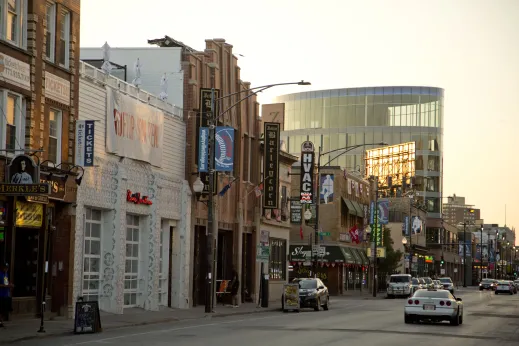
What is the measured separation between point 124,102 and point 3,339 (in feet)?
55.1

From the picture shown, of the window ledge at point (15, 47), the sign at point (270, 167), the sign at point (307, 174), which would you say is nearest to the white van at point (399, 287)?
the sign at point (307, 174)

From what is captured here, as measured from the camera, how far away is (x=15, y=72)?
101 ft

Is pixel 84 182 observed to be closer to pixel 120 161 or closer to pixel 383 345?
pixel 120 161

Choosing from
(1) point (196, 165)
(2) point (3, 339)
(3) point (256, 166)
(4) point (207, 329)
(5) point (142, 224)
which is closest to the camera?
(2) point (3, 339)

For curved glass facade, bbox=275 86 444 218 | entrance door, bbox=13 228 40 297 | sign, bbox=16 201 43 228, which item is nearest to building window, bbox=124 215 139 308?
entrance door, bbox=13 228 40 297

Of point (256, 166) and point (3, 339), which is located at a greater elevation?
point (256, 166)

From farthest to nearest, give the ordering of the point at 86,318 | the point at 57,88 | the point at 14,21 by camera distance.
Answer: the point at 57,88, the point at 14,21, the point at 86,318

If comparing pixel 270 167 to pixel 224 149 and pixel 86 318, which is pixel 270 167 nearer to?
pixel 224 149

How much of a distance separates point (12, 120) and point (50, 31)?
173 inches

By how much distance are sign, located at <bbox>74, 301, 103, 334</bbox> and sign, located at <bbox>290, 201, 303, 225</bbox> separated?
3981cm

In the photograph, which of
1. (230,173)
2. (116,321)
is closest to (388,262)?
(230,173)

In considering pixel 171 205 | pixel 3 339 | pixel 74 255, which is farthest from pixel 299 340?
pixel 171 205

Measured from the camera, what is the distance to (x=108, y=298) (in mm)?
37594

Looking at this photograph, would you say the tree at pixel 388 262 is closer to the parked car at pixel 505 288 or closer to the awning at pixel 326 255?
the parked car at pixel 505 288
